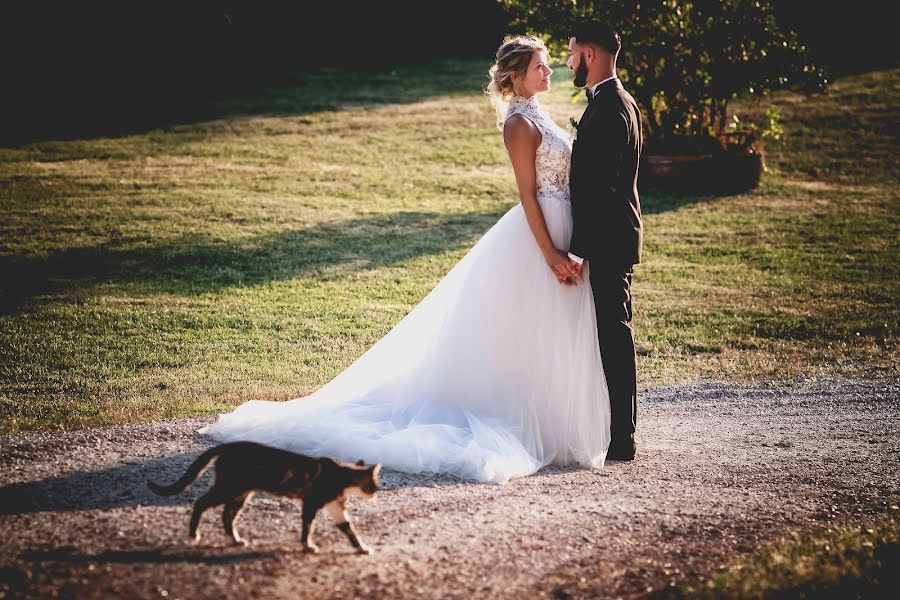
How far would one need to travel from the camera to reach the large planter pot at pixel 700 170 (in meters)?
15.0

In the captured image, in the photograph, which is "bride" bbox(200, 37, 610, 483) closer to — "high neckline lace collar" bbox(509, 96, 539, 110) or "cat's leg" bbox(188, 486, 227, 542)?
"high neckline lace collar" bbox(509, 96, 539, 110)

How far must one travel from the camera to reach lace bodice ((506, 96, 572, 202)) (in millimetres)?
5367

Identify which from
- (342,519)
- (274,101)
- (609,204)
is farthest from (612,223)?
(274,101)

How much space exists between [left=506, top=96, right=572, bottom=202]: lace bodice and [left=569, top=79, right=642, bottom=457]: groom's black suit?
110 mm

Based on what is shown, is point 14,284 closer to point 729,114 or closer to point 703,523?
point 703,523

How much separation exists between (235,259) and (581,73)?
6.75m

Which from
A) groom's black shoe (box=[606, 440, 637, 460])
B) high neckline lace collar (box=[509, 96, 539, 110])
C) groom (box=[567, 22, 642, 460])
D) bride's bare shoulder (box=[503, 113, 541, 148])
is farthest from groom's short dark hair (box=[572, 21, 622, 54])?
groom's black shoe (box=[606, 440, 637, 460])

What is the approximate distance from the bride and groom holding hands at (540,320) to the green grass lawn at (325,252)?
1.50m

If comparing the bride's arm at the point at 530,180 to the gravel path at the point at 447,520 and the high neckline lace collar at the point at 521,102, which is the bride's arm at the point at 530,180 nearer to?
the high neckline lace collar at the point at 521,102

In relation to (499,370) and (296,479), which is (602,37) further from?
(296,479)

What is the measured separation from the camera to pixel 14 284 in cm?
986

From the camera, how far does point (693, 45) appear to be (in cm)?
1410

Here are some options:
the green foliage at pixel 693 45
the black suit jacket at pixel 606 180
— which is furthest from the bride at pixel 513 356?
the green foliage at pixel 693 45

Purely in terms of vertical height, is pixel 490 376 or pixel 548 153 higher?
pixel 548 153
